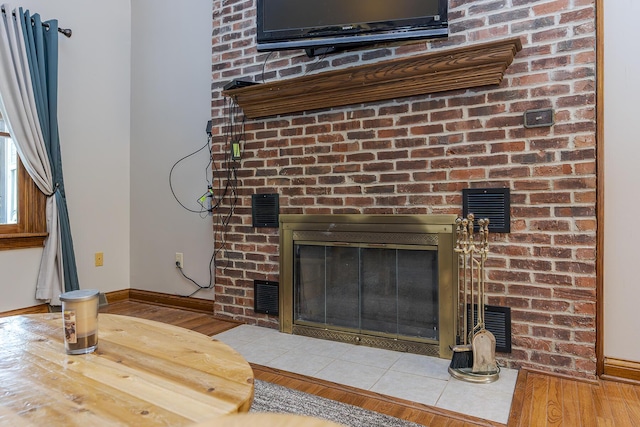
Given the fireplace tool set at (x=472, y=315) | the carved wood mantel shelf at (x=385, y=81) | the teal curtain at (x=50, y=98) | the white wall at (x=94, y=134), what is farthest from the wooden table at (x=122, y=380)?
the white wall at (x=94, y=134)

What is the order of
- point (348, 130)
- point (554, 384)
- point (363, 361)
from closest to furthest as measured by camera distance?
point (554, 384)
point (363, 361)
point (348, 130)

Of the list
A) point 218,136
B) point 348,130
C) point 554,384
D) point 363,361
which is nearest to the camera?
point 554,384

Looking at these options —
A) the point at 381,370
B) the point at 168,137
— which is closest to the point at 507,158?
the point at 381,370

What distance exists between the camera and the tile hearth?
1645 mm

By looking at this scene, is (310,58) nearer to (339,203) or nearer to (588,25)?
(339,203)

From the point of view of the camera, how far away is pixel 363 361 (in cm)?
207

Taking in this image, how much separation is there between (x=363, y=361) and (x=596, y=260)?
46.3 inches

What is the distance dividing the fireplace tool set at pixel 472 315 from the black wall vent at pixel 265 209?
1.16 m

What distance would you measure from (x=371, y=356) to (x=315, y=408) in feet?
2.03

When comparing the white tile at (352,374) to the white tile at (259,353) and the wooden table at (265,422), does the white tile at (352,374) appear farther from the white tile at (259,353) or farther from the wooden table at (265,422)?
the wooden table at (265,422)

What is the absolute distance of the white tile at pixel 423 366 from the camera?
1.90 metres

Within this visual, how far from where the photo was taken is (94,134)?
3.28 meters

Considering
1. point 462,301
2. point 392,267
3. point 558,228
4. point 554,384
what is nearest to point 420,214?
point 392,267

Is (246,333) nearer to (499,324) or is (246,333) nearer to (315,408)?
(315,408)
